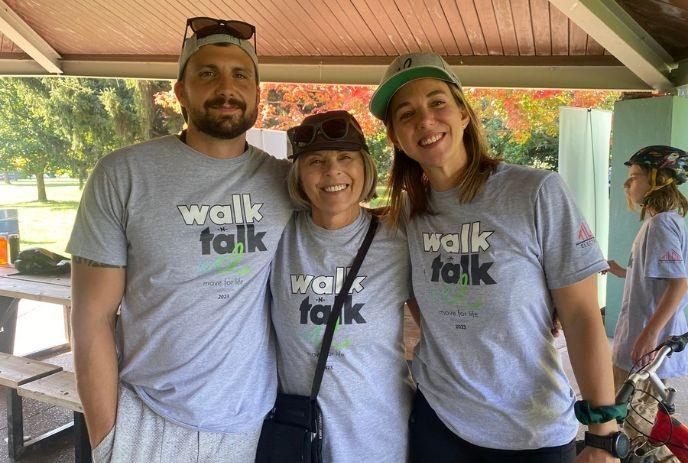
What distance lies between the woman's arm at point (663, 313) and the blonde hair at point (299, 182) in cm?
204

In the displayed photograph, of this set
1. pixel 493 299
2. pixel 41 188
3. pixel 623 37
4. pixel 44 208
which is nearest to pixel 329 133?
pixel 493 299

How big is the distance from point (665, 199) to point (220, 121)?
2787mm

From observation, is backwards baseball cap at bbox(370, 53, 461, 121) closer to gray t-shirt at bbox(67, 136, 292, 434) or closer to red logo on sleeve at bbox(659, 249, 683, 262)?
gray t-shirt at bbox(67, 136, 292, 434)

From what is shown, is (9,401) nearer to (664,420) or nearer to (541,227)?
(541,227)

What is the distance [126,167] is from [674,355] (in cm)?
323

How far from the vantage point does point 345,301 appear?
1959 mm

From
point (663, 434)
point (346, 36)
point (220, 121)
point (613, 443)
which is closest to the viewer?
point (613, 443)

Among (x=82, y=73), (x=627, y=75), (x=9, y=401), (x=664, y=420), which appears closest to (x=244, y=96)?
(x=664, y=420)

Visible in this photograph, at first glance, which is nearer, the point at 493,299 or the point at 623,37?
the point at 493,299

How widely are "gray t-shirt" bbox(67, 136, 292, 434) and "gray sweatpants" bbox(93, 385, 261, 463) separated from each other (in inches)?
2.2

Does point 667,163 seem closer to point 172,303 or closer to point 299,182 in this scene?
point 299,182

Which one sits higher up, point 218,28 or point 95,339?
point 218,28

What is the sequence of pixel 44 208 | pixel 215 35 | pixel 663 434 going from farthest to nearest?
pixel 44 208 < pixel 663 434 < pixel 215 35

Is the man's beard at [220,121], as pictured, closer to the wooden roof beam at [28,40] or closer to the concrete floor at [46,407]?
the concrete floor at [46,407]
